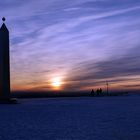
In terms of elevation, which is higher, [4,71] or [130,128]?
[4,71]

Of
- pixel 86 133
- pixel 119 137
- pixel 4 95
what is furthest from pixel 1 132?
pixel 4 95

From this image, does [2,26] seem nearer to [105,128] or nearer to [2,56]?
[2,56]

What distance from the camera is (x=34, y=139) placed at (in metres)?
18.2

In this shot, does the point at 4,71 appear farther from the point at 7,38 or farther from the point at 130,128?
the point at 130,128

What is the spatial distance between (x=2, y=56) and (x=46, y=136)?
5521 centimetres

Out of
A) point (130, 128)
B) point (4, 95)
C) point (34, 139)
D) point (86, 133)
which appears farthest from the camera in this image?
point (4, 95)

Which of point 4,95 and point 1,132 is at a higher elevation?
point 4,95

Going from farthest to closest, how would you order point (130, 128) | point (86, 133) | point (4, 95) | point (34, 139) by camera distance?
point (4, 95)
point (130, 128)
point (86, 133)
point (34, 139)

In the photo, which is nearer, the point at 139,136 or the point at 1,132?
the point at 139,136

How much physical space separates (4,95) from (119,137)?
54.8 m

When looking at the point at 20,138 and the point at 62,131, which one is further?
the point at 62,131

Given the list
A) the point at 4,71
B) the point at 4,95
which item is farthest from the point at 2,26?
the point at 4,95

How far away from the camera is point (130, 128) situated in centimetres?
2181

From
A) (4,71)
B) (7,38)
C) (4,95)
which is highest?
(7,38)
